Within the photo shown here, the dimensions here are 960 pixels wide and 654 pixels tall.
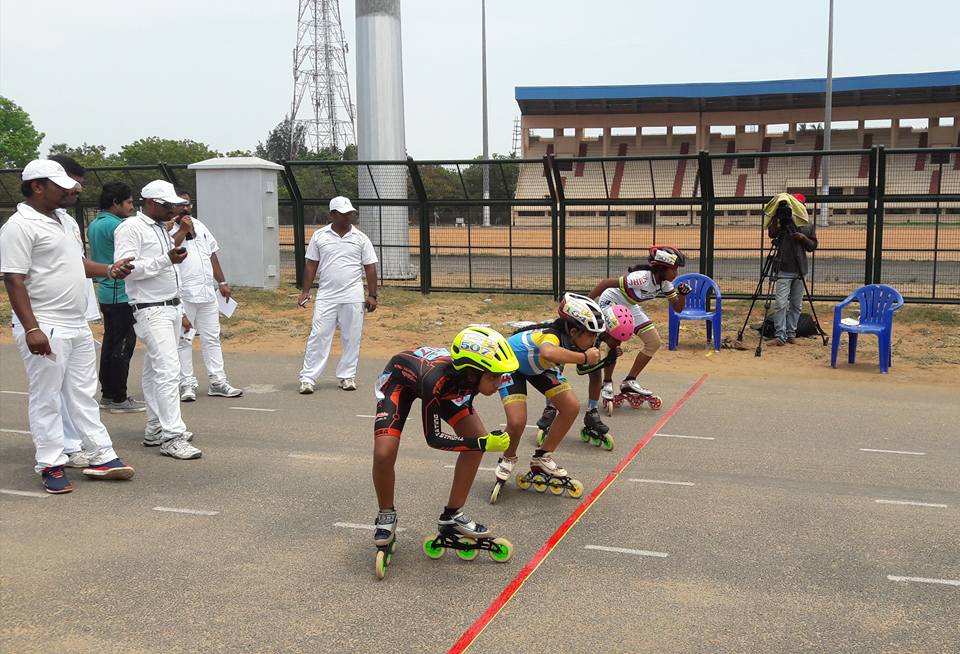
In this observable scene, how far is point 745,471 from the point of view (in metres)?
7.10

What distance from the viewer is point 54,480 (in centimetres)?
648

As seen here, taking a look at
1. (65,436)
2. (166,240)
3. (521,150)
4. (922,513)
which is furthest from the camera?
(521,150)

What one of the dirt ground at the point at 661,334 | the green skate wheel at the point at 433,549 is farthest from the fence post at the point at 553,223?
the green skate wheel at the point at 433,549

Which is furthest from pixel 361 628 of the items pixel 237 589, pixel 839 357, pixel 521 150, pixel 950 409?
pixel 521 150

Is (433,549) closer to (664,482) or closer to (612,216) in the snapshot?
(664,482)

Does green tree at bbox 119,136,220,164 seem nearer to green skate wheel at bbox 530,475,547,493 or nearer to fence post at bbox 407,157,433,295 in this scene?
fence post at bbox 407,157,433,295

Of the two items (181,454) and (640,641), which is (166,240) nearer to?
(181,454)

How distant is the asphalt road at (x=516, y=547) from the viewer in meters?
4.41

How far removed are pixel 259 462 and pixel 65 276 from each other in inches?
82.2

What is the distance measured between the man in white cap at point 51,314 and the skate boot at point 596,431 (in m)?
3.79

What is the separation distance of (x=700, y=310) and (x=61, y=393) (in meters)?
8.91

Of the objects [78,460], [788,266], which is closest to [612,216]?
[788,266]

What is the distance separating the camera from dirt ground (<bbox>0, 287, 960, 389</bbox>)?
11531 millimetres

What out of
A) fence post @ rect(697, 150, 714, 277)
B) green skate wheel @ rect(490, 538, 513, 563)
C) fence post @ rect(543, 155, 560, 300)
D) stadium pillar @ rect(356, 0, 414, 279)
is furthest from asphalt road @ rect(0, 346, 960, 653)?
stadium pillar @ rect(356, 0, 414, 279)
